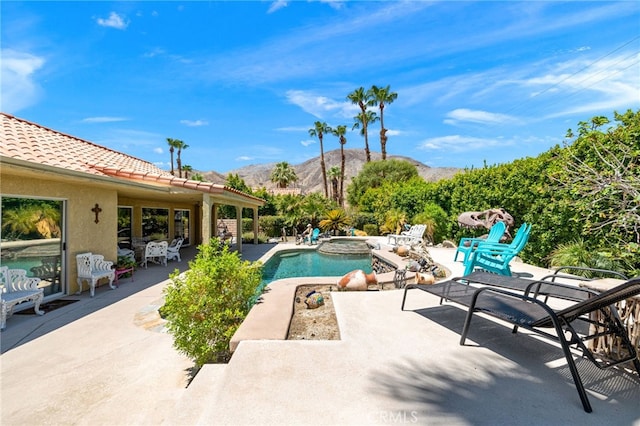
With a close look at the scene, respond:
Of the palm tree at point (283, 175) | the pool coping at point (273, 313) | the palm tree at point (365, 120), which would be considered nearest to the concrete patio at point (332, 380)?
the pool coping at point (273, 313)

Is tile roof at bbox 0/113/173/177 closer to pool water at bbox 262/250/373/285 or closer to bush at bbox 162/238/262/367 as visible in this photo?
bush at bbox 162/238/262/367

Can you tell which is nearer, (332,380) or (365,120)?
(332,380)

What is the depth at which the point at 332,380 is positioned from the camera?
269 cm

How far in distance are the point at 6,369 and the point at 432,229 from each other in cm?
1559

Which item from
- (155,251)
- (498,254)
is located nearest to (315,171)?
(155,251)

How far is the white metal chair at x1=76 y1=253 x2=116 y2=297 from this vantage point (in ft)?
23.2

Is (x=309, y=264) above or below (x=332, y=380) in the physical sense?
below

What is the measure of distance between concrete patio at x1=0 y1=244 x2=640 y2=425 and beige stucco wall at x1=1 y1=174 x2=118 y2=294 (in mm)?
2951

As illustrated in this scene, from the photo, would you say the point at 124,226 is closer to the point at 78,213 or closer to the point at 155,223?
the point at 155,223

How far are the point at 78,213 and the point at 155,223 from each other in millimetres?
7301

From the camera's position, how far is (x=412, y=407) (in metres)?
2.32

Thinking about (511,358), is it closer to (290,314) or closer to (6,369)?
(290,314)

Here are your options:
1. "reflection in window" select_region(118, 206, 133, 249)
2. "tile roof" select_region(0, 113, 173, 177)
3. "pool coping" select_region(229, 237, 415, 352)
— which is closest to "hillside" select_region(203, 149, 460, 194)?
"reflection in window" select_region(118, 206, 133, 249)

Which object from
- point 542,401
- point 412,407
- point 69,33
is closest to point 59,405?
point 412,407
